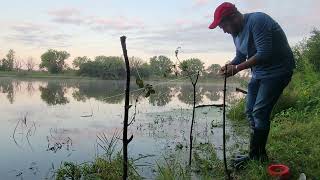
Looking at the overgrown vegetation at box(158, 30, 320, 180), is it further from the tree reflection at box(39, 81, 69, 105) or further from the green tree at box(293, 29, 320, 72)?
the tree reflection at box(39, 81, 69, 105)

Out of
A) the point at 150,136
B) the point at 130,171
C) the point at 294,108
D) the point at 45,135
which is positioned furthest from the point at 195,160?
the point at 294,108

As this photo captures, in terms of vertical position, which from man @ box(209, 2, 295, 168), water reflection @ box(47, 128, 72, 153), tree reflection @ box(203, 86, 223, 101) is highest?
man @ box(209, 2, 295, 168)

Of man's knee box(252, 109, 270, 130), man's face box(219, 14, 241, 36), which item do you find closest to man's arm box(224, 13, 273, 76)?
man's face box(219, 14, 241, 36)

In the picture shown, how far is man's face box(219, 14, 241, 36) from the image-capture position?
15.7 feet

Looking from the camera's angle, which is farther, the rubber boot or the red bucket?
the rubber boot

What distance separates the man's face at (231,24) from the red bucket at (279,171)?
5.84ft

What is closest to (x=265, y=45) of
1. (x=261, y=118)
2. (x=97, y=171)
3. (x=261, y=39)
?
(x=261, y=39)

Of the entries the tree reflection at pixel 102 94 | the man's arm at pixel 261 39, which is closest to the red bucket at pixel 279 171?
the man's arm at pixel 261 39

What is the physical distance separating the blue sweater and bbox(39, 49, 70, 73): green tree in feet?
286

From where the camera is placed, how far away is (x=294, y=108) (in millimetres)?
11047

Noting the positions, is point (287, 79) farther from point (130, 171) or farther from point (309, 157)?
point (130, 171)

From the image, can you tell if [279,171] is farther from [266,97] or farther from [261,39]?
[261,39]

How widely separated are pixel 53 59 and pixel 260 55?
310ft

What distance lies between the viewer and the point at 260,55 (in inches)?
178
